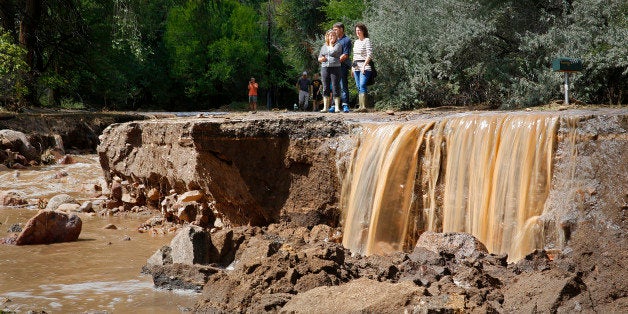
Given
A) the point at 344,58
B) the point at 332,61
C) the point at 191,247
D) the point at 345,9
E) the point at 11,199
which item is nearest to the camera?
the point at 191,247

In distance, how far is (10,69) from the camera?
2211 cm

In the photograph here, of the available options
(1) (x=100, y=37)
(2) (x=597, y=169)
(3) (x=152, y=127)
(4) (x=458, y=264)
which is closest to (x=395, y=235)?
(4) (x=458, y=264)

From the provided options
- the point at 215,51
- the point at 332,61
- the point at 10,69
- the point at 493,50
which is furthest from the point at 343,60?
the point at 215,51

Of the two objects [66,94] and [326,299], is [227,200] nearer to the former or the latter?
[326,299]

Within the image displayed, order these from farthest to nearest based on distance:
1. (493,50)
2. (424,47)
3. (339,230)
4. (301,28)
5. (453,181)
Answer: (301,28) → (424,47) → (493,50) → (339,230) → (453,181)

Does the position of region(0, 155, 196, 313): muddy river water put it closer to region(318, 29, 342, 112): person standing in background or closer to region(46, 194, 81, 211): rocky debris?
region(46, 194, 81, 211): rocky debris

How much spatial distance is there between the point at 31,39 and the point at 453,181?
20.3 meters

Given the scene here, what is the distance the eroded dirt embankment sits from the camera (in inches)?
225

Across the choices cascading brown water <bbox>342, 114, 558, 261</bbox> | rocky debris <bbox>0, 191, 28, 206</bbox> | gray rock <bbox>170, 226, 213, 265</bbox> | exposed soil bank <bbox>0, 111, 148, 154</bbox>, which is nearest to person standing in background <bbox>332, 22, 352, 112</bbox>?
cascading brown water <bbox>342, 114, 558, 261</bbox>

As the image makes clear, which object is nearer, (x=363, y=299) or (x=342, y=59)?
(x=363, y=299)

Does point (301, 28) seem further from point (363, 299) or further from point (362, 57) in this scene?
point (363, 299)

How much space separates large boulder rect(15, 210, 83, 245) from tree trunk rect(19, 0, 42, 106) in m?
14.5

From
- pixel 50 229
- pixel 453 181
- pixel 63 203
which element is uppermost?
pixel 453 181

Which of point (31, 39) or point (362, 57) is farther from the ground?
point (31, 39)
